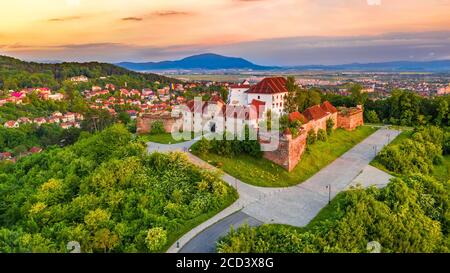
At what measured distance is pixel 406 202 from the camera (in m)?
14.0

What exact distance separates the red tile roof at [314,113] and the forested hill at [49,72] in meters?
62.8

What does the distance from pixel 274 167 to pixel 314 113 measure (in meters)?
6.55

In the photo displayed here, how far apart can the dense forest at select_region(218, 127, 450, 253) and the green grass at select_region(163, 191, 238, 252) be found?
1.59 meters

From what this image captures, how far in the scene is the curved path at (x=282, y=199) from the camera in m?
12.7

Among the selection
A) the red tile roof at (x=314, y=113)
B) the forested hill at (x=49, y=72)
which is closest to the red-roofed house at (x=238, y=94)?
the red tile roof at (x=314, y=113)

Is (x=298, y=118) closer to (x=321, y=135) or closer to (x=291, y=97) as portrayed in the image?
(x=321, y=135)

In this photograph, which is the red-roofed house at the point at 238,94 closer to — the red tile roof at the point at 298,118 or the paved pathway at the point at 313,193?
the red tile roof at the point at 298,118

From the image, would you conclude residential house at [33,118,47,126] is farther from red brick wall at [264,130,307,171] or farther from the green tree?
red brick wall at [264,130,307,171]

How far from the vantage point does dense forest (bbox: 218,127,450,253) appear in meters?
11.5

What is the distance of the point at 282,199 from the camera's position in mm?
15391

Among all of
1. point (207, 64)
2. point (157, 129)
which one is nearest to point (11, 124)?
point (157, 129)
